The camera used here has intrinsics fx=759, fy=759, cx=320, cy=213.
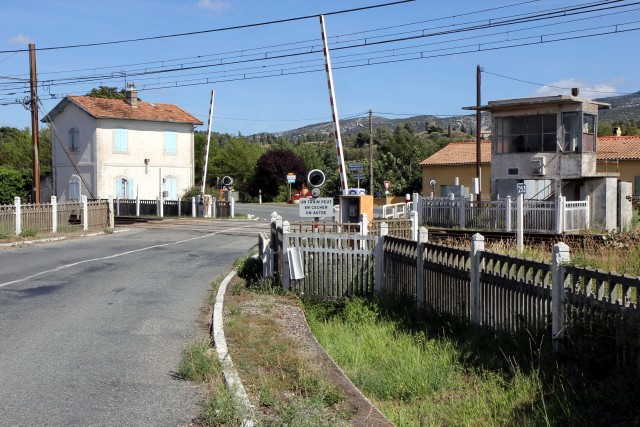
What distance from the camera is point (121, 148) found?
2028 inches

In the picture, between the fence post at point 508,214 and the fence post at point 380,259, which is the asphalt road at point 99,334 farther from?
the fence post at point 508,214

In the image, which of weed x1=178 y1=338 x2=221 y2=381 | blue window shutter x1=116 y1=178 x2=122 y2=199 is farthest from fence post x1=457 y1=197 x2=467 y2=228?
blue window shutter x1=116 y1=178 x2=122 y2=199

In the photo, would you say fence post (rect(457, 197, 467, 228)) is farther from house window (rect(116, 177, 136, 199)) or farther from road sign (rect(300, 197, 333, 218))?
house window (rect(116, 177, 136, 199))

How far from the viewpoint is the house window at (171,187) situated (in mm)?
53469

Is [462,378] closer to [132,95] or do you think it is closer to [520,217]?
[520,217]

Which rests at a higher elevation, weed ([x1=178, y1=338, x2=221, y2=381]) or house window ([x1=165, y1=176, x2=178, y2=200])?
house window ([x1=165, y1=176, x2=178, y2=200])

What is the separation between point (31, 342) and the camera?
9.16 metres

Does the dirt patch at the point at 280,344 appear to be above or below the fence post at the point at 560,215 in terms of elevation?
below

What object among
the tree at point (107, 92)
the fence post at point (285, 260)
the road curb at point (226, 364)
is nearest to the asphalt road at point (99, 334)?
the road curb at point (226, 364)

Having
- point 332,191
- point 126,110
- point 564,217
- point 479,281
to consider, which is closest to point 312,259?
point 479,281

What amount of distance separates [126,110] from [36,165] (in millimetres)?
17746

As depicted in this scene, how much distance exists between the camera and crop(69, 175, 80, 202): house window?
52.1 metres

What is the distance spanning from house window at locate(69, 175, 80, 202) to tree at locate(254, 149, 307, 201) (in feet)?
102

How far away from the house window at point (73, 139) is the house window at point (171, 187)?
6.53 m
